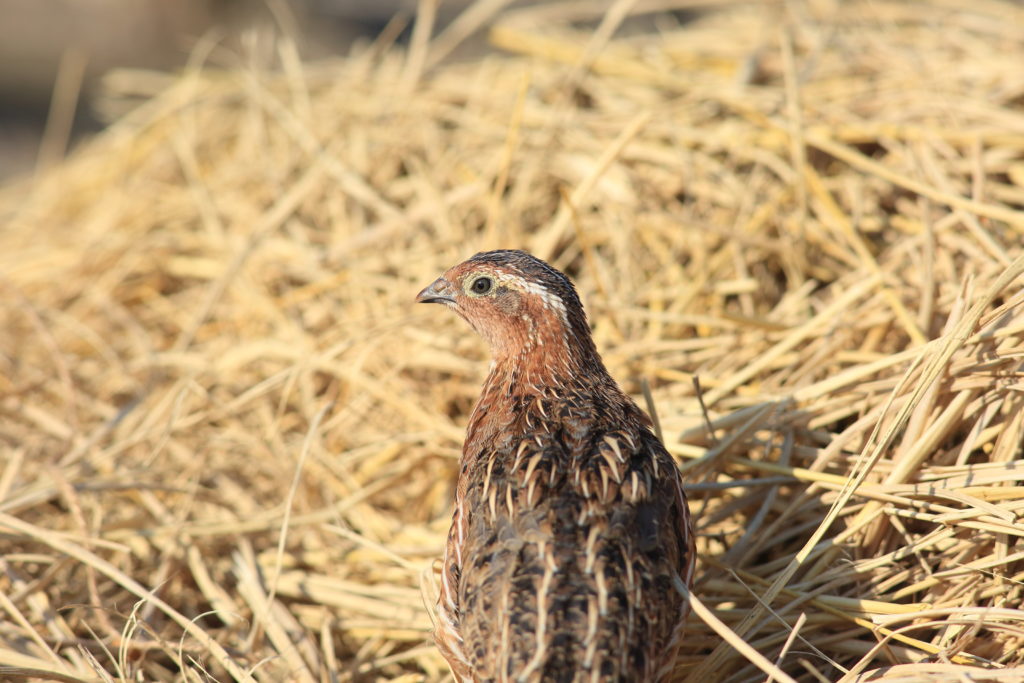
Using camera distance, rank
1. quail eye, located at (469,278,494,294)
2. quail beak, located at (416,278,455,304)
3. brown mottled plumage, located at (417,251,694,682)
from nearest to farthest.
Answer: brown mottled plumage, located at (417,251,694,682)
quail eye, located at (469,278,494,294)
quail beak, located at (416,278,455,304)

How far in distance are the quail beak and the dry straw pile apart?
2.43 ft

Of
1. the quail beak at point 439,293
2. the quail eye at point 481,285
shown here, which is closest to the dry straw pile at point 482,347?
the quail beak at point 439,293

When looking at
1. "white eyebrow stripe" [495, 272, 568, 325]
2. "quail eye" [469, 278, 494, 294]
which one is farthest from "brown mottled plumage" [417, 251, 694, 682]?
"quail eye" [469, 278, 494, 294]

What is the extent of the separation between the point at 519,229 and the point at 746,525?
6.98 feet

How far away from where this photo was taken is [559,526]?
2557 millimetres

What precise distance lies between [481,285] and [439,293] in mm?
227

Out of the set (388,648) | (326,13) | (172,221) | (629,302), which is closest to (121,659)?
(388,648)

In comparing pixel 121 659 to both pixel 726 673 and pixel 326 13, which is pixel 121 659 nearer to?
pixel 726 673

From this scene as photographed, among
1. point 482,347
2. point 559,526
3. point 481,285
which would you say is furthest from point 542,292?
point 482,347

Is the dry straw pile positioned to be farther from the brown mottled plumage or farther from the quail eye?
the quail eye

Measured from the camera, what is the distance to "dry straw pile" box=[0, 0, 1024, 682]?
3041mm

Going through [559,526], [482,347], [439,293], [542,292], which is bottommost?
[559,526]

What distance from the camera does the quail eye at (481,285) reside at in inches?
131

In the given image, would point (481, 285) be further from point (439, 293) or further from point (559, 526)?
point (559, 526)
